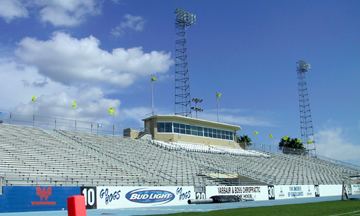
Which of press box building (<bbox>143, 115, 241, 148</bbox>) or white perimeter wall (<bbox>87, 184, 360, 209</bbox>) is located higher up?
press box building (<bbox>143, 115, 241, 148</bbox>)

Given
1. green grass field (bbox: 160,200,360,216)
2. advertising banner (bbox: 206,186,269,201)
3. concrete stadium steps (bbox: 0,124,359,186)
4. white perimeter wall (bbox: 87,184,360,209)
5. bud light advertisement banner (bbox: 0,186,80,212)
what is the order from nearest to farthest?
green grass field (bbox: 160,200,360,216), bud light advertisement banner (bbox: 0,186,80,212), white perimeter wall (bbox: 87,184,360,209), concrete stadium steps (bbox: 0,124,359,186), advertising banner (bbox: 206,186,269,201)

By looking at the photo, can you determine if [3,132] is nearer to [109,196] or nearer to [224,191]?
[109,196]

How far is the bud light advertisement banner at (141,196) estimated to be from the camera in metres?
32.1

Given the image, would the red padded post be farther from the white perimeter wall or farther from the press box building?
the press box building

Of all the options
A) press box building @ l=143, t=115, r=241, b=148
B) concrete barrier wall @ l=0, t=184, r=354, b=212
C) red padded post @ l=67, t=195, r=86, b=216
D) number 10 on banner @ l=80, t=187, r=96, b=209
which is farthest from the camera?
press box building @ l=143, t=115, r=241, b=148

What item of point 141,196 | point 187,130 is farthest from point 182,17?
point 141,196

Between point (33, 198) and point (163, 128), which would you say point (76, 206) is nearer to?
point (33, 198)

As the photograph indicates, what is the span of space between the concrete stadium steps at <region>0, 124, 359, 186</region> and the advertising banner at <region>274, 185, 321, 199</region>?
6.08 feet

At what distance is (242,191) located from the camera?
44688 mm

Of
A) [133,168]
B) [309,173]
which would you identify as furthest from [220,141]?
[133,168]

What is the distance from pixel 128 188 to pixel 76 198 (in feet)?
99.1

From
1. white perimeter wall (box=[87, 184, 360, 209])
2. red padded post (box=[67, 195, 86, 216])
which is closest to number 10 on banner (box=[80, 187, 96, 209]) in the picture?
white perimeter wall (box=[87, 184, 360, 209])

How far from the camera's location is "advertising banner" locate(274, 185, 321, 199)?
4920 cm

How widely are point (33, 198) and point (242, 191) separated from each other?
888 inches
